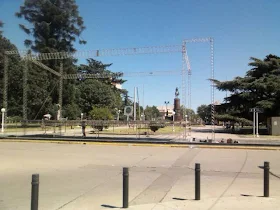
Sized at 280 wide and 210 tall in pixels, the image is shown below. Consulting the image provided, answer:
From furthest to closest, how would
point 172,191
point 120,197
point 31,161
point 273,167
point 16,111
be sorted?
1. point 16,111
2. point 31,161
3. point 273,167
4. point 172,191
5. point 120,197

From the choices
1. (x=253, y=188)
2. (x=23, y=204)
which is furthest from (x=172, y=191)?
(x=23, y=204)

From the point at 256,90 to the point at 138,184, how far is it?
43132 millimetres

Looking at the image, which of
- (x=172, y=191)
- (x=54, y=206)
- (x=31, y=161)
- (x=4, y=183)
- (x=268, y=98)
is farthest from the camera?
(x=268, y=98)

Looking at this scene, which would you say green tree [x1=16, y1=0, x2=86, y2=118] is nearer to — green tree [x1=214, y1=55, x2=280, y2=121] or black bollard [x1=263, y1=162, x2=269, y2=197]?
green tree [x1=214, y1=55, x2=280, y2=121]

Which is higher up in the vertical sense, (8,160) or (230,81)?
(230,81)

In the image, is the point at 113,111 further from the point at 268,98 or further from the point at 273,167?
the point at 273,167

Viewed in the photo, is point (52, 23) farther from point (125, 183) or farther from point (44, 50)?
point (125, 183)

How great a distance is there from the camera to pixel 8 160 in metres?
14.3

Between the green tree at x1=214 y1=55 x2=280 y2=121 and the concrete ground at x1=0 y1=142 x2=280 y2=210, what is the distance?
34160 mm

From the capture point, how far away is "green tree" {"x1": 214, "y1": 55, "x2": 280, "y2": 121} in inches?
1812

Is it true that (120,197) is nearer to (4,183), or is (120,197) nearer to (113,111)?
(4,183)

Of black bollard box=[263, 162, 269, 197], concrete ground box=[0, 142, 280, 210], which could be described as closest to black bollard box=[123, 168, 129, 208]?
concrete ground box=[0, 142, 280, 210]

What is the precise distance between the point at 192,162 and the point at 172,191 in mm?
5910

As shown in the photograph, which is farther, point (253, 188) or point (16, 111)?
point (16, 111)
